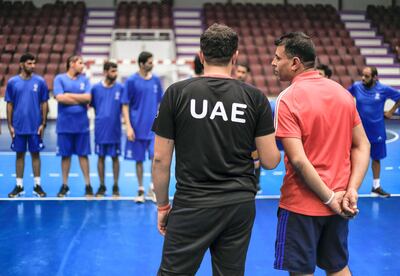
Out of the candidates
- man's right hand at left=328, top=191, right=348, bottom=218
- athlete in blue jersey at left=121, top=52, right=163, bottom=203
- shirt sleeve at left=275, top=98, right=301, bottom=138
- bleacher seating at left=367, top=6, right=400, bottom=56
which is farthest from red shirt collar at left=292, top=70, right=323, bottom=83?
bleacher seating at left=367, top=6, right=400, bottom=56

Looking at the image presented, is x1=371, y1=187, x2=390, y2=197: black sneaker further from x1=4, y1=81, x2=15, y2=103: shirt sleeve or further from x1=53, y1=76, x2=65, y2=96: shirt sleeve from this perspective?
x1=4, y1=81, x2=15, y2=103: shirt sleeve

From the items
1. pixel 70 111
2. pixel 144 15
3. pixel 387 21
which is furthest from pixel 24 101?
pixel 387 21

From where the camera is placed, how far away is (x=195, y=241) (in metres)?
2.10

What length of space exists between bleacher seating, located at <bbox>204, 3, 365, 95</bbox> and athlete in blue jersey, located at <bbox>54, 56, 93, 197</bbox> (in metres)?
8.41

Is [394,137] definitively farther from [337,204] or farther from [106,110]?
[337,204]

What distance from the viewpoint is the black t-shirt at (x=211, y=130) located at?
2049mm

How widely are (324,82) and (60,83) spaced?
166 inches

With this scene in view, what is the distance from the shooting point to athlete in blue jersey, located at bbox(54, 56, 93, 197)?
18.9 ft

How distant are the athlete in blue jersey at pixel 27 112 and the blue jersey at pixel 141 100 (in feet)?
3.82

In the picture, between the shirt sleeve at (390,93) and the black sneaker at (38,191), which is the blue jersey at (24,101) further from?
the shirt sleeve at (390,93)

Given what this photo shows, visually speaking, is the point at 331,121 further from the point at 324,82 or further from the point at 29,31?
the point at 29,31

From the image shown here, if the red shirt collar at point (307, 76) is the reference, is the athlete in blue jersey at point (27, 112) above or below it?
below

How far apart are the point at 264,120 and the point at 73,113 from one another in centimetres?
414

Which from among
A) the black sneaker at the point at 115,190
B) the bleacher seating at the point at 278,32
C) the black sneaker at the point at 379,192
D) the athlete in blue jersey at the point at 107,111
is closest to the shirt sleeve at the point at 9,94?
the athlete in blue jersey at the point at 107,111
